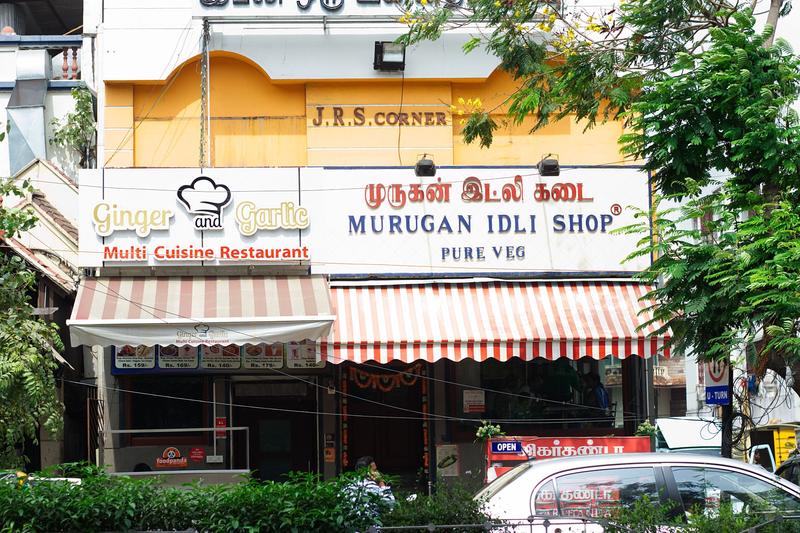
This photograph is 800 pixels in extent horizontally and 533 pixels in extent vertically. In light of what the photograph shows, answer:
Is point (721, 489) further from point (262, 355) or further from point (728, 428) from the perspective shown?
point (262, 355)

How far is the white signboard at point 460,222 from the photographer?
15227 millimetres

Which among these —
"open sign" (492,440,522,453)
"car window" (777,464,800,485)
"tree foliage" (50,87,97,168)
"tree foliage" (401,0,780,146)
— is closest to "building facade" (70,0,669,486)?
"tree foliage" (50,87,97,168)

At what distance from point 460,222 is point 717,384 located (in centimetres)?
437

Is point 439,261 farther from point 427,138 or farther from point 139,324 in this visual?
point 139,324

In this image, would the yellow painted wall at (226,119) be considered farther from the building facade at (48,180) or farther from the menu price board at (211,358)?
the menu price board at (211,358)

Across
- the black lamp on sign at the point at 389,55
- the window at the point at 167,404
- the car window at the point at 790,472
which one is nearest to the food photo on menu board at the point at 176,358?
the window at the point at 167,404

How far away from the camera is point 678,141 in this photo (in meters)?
11.2

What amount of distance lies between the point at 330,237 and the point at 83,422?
17.0 feet

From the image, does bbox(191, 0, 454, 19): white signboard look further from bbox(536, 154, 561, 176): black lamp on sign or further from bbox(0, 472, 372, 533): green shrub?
bbox(0, 472, 372, 533): green shrub

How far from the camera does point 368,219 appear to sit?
1530 centimetres

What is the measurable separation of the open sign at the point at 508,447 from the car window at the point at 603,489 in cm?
511

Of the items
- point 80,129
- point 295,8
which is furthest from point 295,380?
point 295,8

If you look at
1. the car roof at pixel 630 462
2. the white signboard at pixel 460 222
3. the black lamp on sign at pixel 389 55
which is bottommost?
the car roof at pixel 630 462

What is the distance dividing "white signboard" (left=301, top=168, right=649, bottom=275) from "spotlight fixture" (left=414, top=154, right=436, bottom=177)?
5.0 inches
